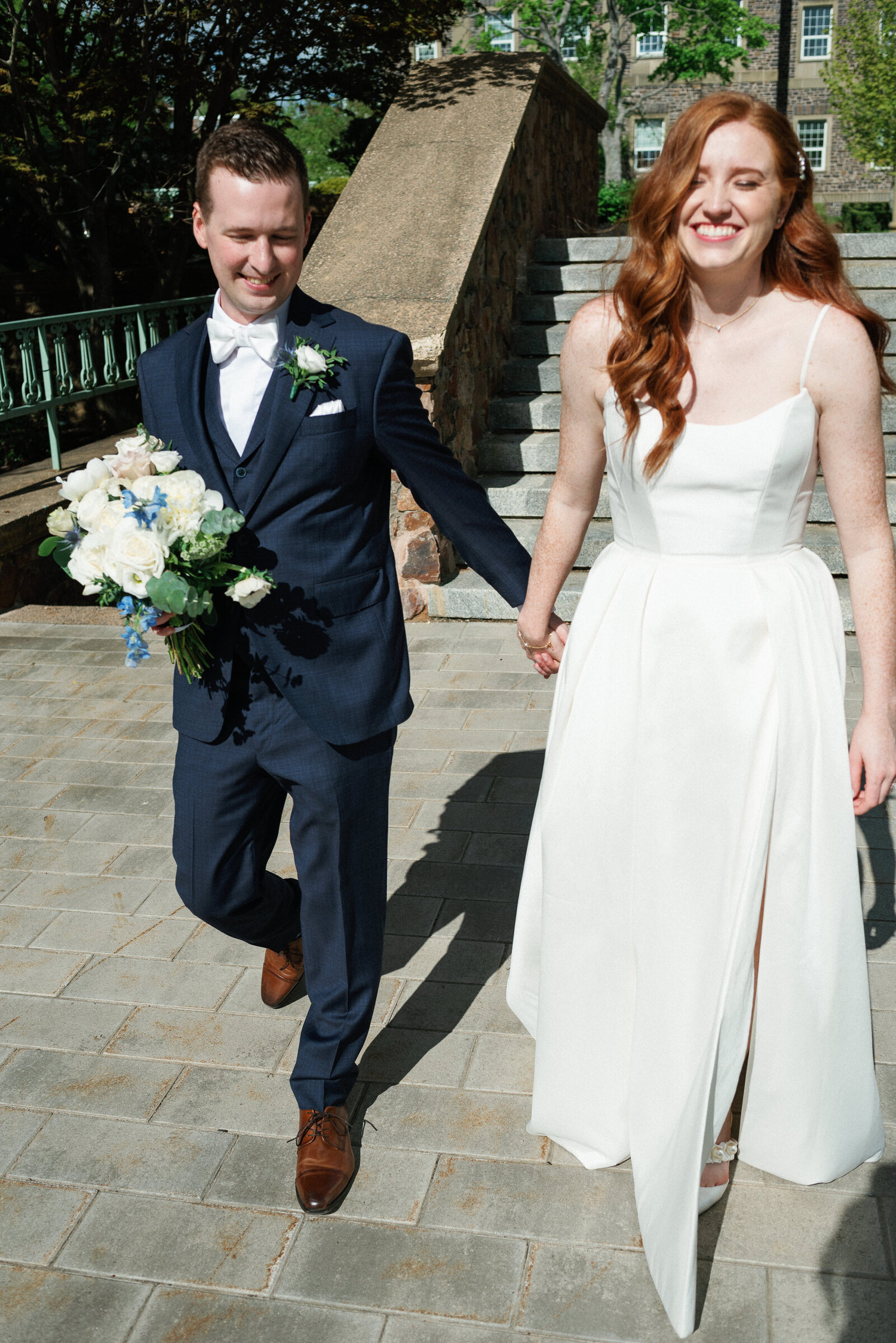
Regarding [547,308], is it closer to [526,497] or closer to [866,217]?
[526,497]

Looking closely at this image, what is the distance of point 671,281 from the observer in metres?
2.26

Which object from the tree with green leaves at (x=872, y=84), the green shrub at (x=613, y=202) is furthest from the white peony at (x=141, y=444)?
the tree with green leaves at (x=872, y=84)

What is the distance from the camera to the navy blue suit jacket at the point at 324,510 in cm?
261

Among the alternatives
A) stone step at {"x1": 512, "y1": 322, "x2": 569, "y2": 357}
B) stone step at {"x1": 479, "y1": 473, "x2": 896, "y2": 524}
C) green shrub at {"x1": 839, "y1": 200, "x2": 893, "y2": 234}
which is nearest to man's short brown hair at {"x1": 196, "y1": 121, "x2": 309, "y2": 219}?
stone step at {"x1": 479, "y1": 473, "x2": 896, "y2": 524}

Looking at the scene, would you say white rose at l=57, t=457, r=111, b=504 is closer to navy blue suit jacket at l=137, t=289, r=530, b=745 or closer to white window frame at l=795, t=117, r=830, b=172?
navy blue suit jacket at l=137, t=289, r=530, b=745

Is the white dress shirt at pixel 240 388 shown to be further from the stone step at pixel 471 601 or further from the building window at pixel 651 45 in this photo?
the building window at pixel 651 45

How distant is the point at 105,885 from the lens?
422cm

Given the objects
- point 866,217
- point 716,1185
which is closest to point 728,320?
point 716,1185

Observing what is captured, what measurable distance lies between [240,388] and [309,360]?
0.23 m

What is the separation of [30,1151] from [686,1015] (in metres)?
1.72

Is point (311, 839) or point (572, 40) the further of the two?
point (572, 40)

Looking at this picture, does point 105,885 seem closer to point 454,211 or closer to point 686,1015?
point 686,1015

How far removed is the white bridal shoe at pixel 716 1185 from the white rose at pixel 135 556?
5.97 feet

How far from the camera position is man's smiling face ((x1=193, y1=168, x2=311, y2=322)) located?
7.97 feet
